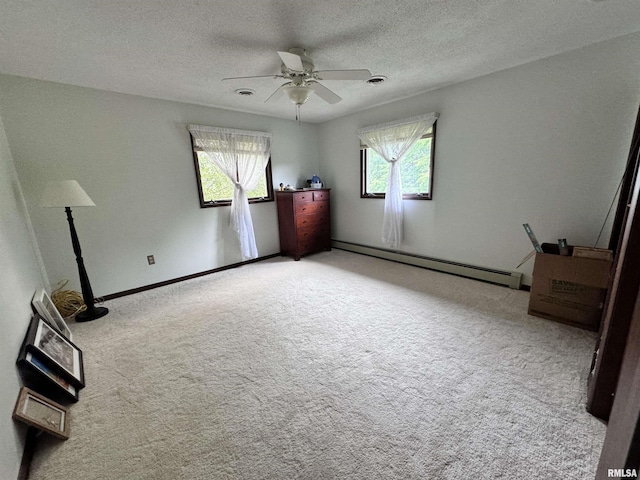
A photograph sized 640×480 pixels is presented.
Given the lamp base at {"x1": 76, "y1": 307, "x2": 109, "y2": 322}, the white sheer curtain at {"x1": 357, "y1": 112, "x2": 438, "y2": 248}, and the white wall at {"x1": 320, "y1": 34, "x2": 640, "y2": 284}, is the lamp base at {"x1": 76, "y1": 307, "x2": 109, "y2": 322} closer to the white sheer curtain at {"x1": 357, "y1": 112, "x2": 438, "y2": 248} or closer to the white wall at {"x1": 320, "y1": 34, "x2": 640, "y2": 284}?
the white sheer curtain at {"x1": 357, "y1": 112, "x2": 438, "y2": 248}

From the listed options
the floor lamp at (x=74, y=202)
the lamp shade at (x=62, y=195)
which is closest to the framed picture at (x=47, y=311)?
the floor lamp at (x=74, y=202)

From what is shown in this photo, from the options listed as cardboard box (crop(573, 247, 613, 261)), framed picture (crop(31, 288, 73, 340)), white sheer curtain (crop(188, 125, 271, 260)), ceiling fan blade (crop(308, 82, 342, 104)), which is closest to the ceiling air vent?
A: ceiling fan blade (crop(308, 82, 342, 104))

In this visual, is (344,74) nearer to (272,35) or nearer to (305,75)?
(305,75)

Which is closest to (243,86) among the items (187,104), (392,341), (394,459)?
(187,104)

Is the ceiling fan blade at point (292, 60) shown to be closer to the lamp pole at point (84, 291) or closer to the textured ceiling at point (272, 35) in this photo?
the textured ceiling at point (272, 35)

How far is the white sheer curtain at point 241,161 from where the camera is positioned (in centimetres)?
347

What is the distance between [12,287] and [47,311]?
691 mm

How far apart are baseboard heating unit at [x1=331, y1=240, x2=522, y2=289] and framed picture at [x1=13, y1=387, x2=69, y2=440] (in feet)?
12.1

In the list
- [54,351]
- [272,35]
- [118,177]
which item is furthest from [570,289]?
[118,177]

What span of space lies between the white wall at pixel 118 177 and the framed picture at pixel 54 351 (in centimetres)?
121

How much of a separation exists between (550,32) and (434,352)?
258cm

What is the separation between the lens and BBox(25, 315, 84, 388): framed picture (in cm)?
151

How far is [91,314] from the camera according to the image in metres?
2.53

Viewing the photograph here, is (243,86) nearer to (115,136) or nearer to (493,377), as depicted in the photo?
(115,136)
